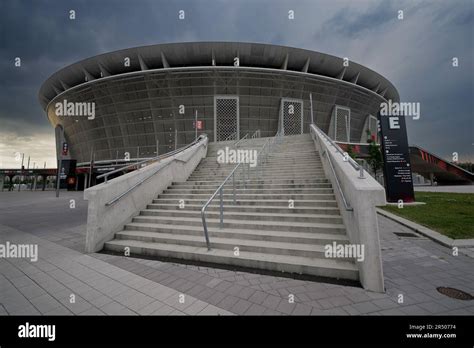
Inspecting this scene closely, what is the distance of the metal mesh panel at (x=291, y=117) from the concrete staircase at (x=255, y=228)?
21.7m

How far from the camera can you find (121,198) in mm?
6059

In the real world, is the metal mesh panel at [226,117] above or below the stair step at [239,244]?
above

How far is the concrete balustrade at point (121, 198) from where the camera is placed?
527 cm

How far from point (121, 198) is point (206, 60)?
2766 cm

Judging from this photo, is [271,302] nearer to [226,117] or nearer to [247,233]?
[247,233]

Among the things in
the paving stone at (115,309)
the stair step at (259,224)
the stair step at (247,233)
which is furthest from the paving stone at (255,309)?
the stair step at (259,224)

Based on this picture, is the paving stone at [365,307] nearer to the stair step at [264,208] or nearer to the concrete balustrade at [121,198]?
the stair step at [264,208]

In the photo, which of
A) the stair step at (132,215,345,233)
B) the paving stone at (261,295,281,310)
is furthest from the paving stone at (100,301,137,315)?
the stair step at (132,215,345,233)

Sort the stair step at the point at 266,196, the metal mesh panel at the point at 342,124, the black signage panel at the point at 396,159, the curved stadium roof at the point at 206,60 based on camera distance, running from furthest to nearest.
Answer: the metal mesh panel at the point at 342,124, the curved stadium roof at the point at 206,60, the black signage panel at the point at 396,159, the stair step at the point at 266,196

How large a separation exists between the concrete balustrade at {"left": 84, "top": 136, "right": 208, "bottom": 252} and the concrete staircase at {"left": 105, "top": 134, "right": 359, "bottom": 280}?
24cm

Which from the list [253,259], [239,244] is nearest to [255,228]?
[239,244]

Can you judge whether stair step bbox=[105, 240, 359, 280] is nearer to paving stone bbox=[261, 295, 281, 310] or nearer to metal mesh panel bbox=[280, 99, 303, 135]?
paving stone bbox=[261, 295, 281, 310]
